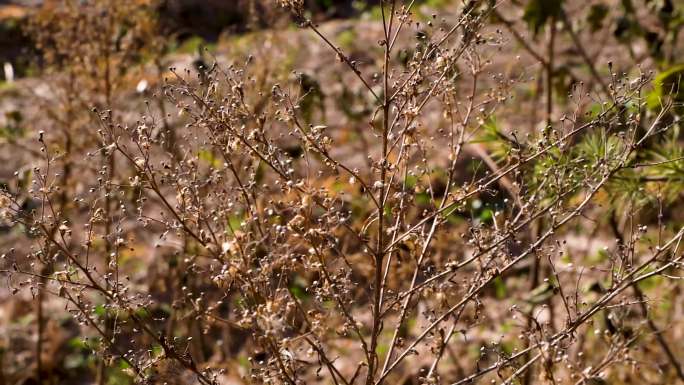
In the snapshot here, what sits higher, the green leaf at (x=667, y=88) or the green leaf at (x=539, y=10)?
the green leaf at (x=539, y=10)

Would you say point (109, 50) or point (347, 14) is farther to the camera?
point (347, 14)

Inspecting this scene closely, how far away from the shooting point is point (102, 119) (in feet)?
6.82

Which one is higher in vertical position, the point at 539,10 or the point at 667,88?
the point at 539,10

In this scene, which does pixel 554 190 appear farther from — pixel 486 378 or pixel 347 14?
pixel 347 14

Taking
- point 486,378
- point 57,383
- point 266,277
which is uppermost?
point 57,383

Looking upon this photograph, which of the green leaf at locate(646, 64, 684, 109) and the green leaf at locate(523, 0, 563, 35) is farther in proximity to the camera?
the green leaf at locate(523, 0, 563, 35)

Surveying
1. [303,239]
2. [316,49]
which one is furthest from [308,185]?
[316,49]

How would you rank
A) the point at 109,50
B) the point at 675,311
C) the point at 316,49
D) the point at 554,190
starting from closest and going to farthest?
the point at 554,190
the point at 109,50
the point at 675,311
the point at 316,49

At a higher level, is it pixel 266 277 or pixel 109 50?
pixel 109 50

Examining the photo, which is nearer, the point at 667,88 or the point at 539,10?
the point at 667,88

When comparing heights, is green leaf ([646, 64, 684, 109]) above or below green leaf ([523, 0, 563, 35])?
below

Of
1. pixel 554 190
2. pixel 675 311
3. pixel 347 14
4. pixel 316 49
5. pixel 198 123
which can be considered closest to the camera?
pixel 198 123

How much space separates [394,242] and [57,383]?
13.3 ft

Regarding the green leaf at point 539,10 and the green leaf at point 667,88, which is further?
the green leaf at point 539,10
